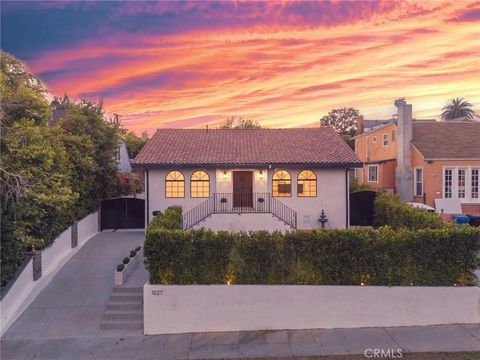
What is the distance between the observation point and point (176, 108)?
18.3 m

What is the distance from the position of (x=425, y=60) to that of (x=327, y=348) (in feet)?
42.2

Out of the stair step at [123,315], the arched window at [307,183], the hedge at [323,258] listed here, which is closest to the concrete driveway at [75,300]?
the stair step at [123,315]

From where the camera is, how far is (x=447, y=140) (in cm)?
Answer: 2316

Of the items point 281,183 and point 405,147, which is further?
point 405,147

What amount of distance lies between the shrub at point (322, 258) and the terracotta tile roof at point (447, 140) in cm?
1513

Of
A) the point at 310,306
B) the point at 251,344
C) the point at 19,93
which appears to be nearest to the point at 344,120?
the point at 310,306

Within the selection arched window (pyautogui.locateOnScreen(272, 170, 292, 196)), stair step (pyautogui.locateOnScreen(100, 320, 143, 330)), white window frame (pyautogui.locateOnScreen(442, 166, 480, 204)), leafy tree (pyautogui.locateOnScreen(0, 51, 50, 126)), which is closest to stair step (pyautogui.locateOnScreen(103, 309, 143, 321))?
stair step (pyautogui.locateOnScreen(100, 320, 143, 330))

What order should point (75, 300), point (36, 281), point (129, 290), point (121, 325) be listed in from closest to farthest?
1. point (121, 325)
2. point (129, 290)
3. point (75, 300)
4. point (36, 281)

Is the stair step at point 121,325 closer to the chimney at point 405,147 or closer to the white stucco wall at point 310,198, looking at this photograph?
the white stucco wall at point 310,198

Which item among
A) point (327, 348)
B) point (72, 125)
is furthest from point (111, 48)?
point (327, 348)

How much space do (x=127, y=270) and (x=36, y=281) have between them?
2814 mm

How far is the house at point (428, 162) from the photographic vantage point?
21.5 metres

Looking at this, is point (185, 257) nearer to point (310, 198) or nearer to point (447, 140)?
point (310, 198)

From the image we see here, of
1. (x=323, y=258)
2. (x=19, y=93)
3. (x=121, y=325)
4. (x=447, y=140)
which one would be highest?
(x=447, y=140)
